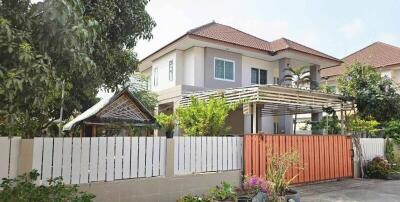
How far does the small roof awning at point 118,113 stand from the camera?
11.0 m

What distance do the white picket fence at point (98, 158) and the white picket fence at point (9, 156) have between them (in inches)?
12.0

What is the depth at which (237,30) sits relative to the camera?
21.1m

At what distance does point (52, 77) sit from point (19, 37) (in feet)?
1.94

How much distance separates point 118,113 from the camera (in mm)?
11555

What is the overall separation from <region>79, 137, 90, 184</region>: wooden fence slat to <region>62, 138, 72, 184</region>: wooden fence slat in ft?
0.78

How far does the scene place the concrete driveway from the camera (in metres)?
9.75

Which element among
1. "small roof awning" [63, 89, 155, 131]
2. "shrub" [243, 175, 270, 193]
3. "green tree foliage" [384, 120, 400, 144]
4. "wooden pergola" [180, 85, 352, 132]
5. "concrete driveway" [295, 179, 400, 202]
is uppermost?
"wooden pergola" [180, 85, 352, 132]

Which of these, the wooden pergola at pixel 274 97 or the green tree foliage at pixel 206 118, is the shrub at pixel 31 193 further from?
the wooden pergola at pixel 274 97

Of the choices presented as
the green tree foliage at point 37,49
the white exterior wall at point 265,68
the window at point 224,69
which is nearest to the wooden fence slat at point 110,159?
the green tree foliage at point 37,49

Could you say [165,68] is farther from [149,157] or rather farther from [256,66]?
[149,157]

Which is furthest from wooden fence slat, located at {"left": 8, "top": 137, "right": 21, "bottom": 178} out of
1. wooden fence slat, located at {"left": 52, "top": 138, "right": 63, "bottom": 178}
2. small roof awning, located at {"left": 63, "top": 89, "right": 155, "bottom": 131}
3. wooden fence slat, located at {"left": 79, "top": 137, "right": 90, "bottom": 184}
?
small roof awning, located at {"left": 63, "top": 89, "right": 155, "bottom": 131}

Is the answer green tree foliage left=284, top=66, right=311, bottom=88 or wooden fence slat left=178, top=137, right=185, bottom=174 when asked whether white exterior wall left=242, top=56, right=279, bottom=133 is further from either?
wooden fence slat left=178, top=137, right=185, bottom=174

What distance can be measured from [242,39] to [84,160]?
14.0 m

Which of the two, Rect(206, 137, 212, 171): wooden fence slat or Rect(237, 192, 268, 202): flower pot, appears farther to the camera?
Rect(206, 137, 212, 171): wooden fence slat
